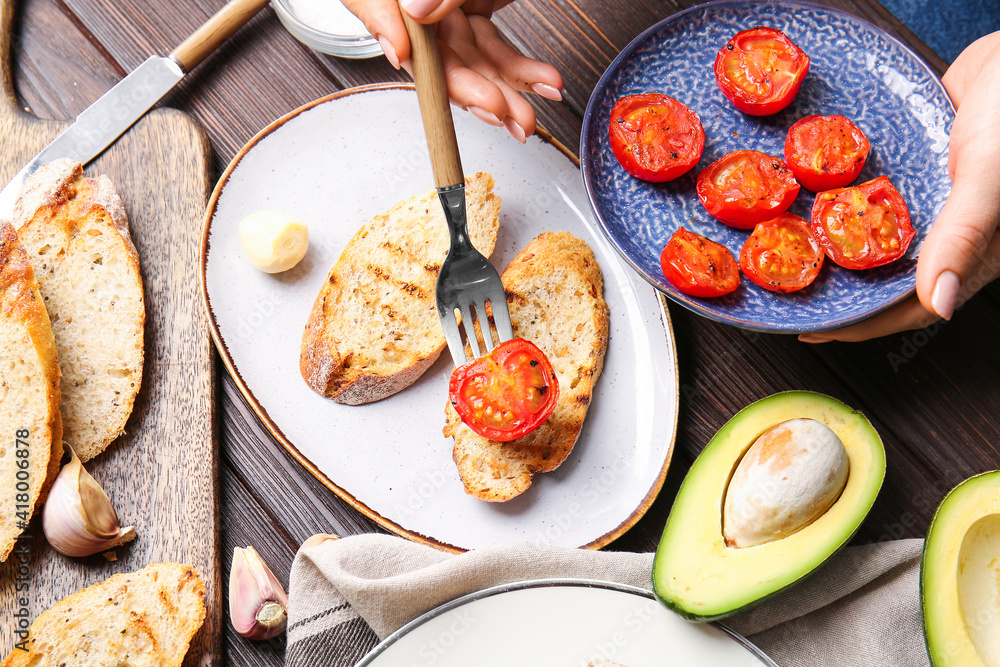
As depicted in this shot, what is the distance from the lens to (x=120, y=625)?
4.57 ft

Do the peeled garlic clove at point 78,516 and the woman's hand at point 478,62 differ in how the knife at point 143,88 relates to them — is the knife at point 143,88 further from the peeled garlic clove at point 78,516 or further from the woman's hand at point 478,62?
the peeled garlic clove at point 78,516

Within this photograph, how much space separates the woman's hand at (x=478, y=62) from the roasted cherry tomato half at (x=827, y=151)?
1.62 feet

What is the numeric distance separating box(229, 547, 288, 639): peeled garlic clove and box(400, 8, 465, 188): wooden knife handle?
0.91 metres

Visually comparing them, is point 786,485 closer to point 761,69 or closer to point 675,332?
point 675,332

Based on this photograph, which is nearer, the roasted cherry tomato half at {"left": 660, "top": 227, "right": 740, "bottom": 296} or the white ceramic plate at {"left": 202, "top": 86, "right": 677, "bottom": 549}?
the roasted cherry tomato half at {"left": 660, "top": 227, "right": 740, "bottom": 296}

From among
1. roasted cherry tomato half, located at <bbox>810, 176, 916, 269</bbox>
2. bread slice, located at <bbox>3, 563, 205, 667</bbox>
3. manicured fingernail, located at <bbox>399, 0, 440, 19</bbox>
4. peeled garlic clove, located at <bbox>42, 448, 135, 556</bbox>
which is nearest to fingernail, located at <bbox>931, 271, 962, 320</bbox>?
roasted cherry tomato half, located at <bbox>810, 176, 916, 269</bbox>

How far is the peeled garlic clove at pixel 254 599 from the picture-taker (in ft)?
4.59

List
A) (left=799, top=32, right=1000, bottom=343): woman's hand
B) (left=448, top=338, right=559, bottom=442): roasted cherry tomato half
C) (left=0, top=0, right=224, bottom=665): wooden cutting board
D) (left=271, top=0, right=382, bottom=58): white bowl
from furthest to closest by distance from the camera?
(left=271, top=0, right=382, bottom=58): white bowl
(left=0, top=0, right=224, bottom=665): wooden cutting board
(left=448, top=338, right=559, bottom=442): roasted cherry tomato half
(left=799, top=32, right=1000, bottom=343): woman's hand

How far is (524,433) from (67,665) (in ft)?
3.47

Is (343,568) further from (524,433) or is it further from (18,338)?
(18,338)

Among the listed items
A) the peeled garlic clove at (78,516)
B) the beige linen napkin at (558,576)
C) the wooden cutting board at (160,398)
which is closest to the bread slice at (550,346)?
the beige linen napkin at (558,576)

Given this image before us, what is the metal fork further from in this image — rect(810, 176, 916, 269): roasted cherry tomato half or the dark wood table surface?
rect(810, 176, 916, 269): roasted cherry tomato half

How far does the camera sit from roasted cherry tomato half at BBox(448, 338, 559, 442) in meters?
1.33

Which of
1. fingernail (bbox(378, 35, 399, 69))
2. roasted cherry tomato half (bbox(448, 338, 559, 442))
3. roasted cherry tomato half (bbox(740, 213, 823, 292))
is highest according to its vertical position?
fingernail (bbox(378, 35, 399, 69))
